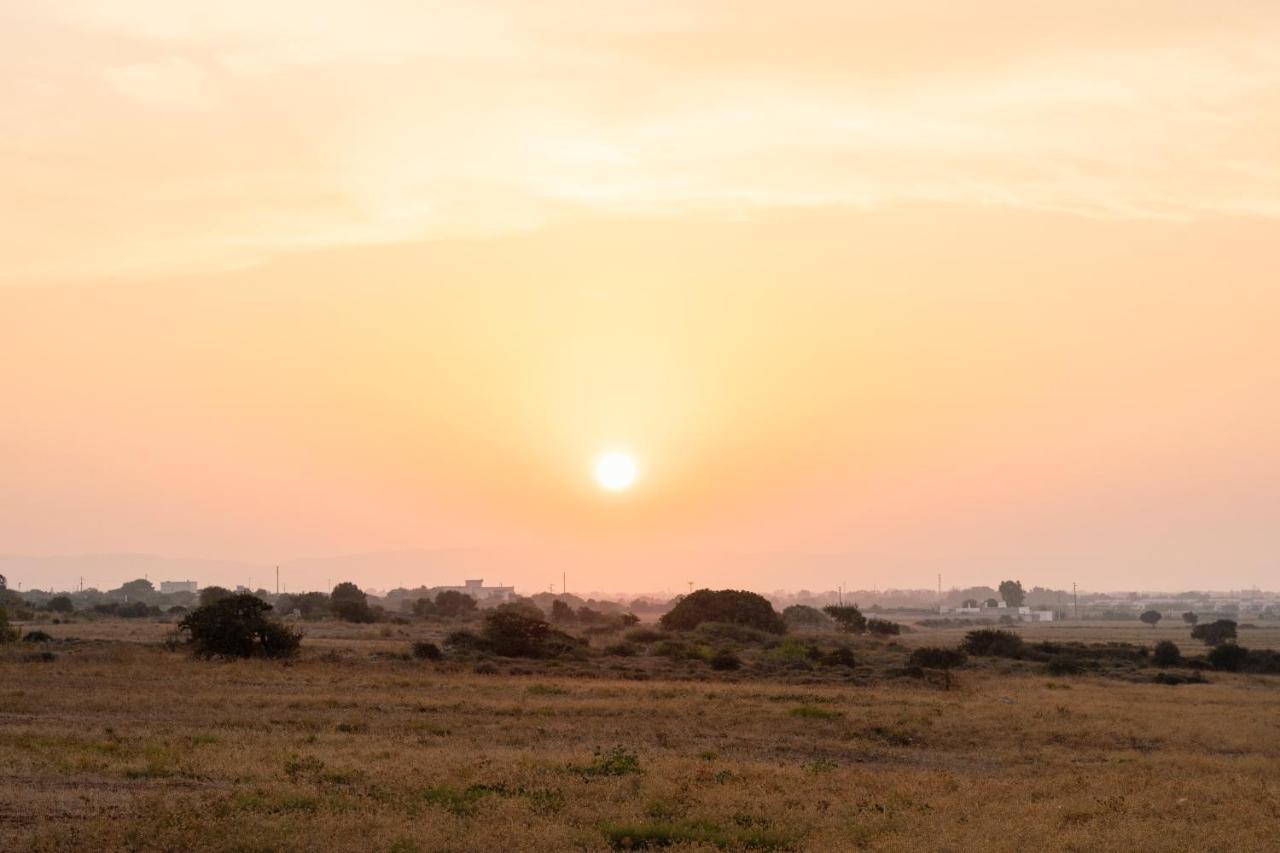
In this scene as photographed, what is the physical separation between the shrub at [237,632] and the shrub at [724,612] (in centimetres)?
3916

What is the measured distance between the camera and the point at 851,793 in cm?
2212

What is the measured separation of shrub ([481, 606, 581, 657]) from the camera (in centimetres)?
6450

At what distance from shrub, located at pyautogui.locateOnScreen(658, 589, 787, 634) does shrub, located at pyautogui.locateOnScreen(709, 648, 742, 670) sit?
27.5 metres

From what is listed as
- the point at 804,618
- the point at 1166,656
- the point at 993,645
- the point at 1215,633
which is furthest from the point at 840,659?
the point at 1215,633

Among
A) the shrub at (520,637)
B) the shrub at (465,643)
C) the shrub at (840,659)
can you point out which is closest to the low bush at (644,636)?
the shrub at (520,637)

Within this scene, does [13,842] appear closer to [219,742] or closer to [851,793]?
[219,742]

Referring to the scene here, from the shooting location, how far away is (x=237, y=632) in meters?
54.9

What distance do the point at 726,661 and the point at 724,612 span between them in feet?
110

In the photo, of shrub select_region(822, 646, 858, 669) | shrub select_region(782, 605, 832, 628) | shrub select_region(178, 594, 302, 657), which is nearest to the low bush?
shrub select_region(822, 646, 858, 669)

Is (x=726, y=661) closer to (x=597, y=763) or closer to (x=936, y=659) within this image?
(x=936, y=659)

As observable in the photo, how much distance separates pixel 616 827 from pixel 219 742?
11225mm

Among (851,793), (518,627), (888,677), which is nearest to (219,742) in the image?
(851,793)

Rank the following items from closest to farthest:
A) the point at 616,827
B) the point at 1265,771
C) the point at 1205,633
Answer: the point at 616,827
the point at 1265,771
the point at 1205,633

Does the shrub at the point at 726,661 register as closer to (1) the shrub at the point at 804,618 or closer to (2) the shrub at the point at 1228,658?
(2) the shrub at the point at 1228,658
